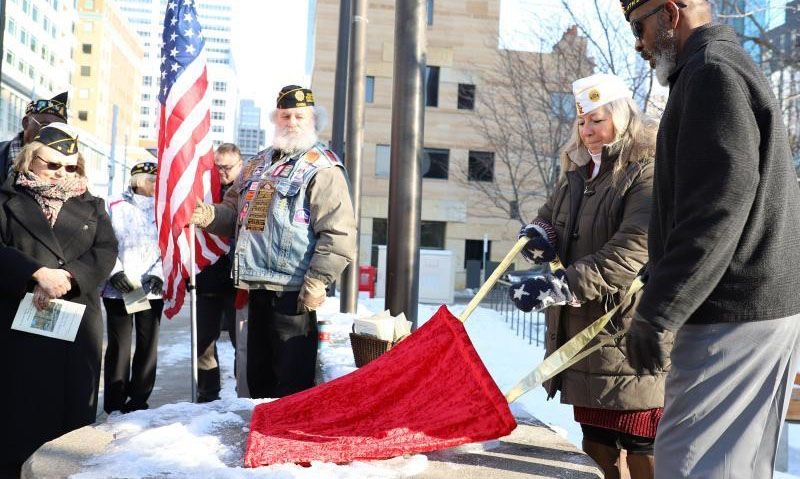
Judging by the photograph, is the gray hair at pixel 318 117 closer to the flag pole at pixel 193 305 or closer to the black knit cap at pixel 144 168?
the flag pole at pixel 193 305

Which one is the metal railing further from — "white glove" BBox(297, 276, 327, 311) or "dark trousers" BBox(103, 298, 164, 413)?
"white glove" BBox(297, 276, 327, 311)

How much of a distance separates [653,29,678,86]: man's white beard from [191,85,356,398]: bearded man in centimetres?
244

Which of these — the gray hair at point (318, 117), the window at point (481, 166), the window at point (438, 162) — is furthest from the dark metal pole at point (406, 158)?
the window at point (438, 162)

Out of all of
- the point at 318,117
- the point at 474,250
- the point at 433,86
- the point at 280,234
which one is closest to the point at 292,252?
the point at 280,234

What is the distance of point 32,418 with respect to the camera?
4.23 metres

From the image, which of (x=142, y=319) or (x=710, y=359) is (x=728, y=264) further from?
(x=142, y=319)

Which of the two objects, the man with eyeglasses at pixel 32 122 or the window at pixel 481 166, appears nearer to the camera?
the man with eyeglasses at pixel 32 122

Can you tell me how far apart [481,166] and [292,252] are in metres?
33.2

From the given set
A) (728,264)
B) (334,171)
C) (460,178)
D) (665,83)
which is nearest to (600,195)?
(665,83)

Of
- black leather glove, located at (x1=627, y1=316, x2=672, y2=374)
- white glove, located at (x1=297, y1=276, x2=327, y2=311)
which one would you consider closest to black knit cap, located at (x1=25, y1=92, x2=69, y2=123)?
white glove, located at (x1=297, y1=276, x2=327, y2=311)

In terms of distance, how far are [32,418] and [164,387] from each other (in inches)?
141

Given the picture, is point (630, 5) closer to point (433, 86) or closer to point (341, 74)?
point (341, 74)

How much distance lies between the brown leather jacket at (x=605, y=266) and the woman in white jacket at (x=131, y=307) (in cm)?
379

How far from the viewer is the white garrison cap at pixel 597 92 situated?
3424mm
